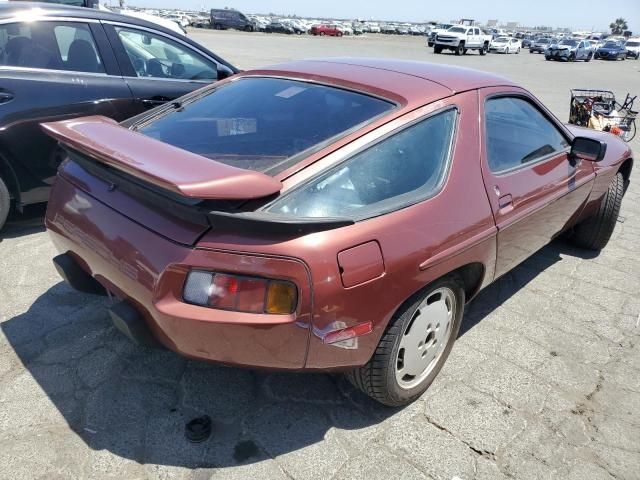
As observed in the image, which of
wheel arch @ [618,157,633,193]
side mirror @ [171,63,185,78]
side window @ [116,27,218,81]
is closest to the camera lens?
wheel arch @ [618,157,633,193]

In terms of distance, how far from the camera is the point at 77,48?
3.98 metres

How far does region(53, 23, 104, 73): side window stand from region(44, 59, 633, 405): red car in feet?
5.07

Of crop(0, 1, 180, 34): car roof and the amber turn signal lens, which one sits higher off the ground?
crop(0, 1, 180, 34): car roof

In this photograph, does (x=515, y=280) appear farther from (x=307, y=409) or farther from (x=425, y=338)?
(x=307, y=409)

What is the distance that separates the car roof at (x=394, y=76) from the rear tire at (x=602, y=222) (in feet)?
5.37

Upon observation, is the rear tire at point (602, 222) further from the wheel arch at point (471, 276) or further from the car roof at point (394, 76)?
the wheel arch at point (471, 276)

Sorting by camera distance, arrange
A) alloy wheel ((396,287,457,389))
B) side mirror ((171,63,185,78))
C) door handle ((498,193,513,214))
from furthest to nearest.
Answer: side mirror ((171,63,185,78)) < door handle ((498,193,513,214)) < alloy wheel ((396,287,457,389))

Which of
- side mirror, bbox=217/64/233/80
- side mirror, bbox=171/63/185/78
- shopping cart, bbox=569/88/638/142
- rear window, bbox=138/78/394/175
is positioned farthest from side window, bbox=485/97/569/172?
shopping cart, bbox=569/88/638/142

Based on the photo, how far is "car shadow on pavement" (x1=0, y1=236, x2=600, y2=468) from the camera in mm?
2129

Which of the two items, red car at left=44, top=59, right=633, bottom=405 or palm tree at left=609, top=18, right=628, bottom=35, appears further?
palm tree at left=609, top=18, right=628, bottom=35

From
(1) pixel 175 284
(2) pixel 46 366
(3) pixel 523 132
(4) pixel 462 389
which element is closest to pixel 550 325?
(4) pixel 462 389

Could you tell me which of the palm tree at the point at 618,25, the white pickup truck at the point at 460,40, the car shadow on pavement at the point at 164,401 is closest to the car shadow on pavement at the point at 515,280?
the car shadow on pavement at the point at 164,401

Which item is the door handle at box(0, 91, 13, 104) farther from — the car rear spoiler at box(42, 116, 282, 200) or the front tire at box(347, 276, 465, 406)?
the front tire at box(347, 276, 465, 406)

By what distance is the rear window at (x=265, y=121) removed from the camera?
2170mm
